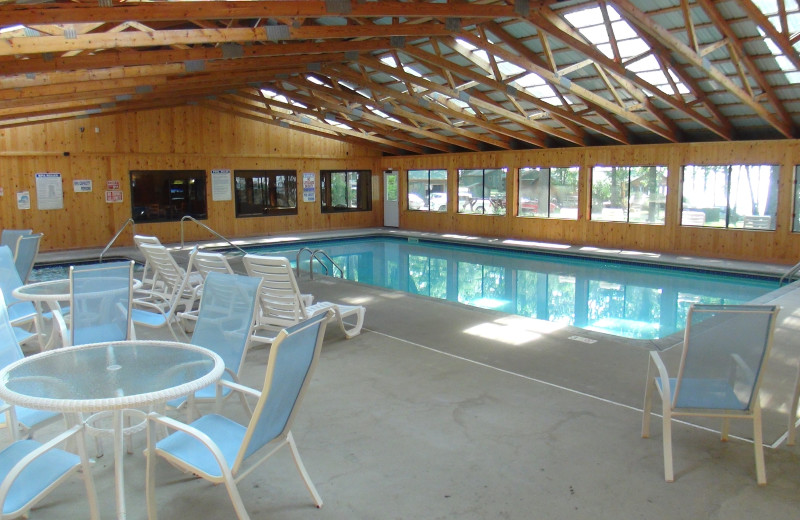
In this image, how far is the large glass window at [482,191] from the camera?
16984mm

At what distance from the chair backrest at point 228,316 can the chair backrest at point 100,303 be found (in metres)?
0.79

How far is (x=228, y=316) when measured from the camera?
3.59 metres

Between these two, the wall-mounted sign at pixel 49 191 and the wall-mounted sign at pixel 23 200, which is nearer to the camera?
the wall-mounted sign at pixel 23 200

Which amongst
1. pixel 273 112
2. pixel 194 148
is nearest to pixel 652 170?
pixel 273 112

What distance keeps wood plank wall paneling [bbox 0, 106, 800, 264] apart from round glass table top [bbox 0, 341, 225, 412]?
12.2 metres

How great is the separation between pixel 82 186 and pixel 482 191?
10.4 metres

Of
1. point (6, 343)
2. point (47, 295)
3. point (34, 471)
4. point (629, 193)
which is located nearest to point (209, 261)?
point (47, 295)

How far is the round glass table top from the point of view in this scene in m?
2.38

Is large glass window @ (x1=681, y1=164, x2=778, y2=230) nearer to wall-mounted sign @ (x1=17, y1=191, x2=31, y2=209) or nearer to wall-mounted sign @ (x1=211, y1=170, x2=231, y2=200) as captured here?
wall-mounted sign @ (x1=211, y1=170, x2=231, y2=200)

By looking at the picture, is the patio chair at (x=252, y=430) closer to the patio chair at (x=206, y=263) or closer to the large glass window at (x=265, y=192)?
the patio chair at (x=206, y=263)

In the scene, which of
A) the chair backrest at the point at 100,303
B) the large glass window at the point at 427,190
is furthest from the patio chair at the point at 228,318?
the large glass window at the point at 427,190

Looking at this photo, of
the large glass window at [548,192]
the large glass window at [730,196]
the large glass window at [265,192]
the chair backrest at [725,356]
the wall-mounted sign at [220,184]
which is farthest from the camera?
the large glass window at [265,192]

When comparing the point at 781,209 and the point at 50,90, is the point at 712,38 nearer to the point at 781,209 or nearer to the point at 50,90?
the point at 781,209

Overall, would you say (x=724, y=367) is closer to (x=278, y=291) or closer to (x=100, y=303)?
(x=278, y=291)
